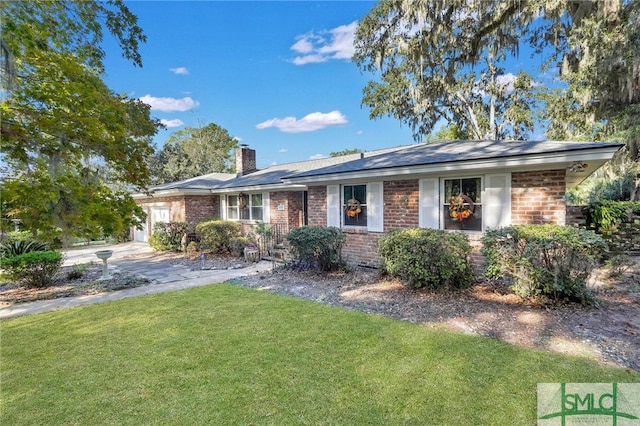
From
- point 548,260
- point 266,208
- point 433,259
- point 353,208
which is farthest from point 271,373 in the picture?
point 266,208

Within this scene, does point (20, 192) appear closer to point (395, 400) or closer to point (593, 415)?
point (395, 400)

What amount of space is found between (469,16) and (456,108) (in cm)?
732

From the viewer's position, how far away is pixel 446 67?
15812 mm

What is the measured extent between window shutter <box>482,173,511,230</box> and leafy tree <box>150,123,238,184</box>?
31179mm

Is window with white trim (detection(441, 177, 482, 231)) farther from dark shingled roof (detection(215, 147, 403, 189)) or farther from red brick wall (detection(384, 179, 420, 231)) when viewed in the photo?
dark shingled roof (detection(215, 147, 403, 189))

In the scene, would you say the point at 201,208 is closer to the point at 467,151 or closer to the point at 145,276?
the point at 145,276

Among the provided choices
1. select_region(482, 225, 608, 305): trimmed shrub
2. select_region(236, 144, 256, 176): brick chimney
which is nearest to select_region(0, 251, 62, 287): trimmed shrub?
select_region(482, 225, 608, 305): trimmed shrub

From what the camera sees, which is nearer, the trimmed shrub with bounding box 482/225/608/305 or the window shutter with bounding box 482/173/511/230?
the trimmed shrub with bounding box 482/225/608/305

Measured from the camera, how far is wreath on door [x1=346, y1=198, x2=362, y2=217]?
375 inches

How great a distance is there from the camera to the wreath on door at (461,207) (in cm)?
747

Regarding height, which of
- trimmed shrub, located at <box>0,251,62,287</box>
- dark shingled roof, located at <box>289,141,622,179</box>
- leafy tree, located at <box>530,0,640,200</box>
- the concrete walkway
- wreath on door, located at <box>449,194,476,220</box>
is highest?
leafy tree, located at <box>530,0,640,200</box>

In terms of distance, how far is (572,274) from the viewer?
507 centimetres

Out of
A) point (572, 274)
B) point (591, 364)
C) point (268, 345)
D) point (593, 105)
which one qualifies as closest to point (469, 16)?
point (593, 105)

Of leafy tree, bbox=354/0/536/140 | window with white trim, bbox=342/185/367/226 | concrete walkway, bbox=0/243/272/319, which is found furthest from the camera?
leafy tree, bbox=354/0/536/140
